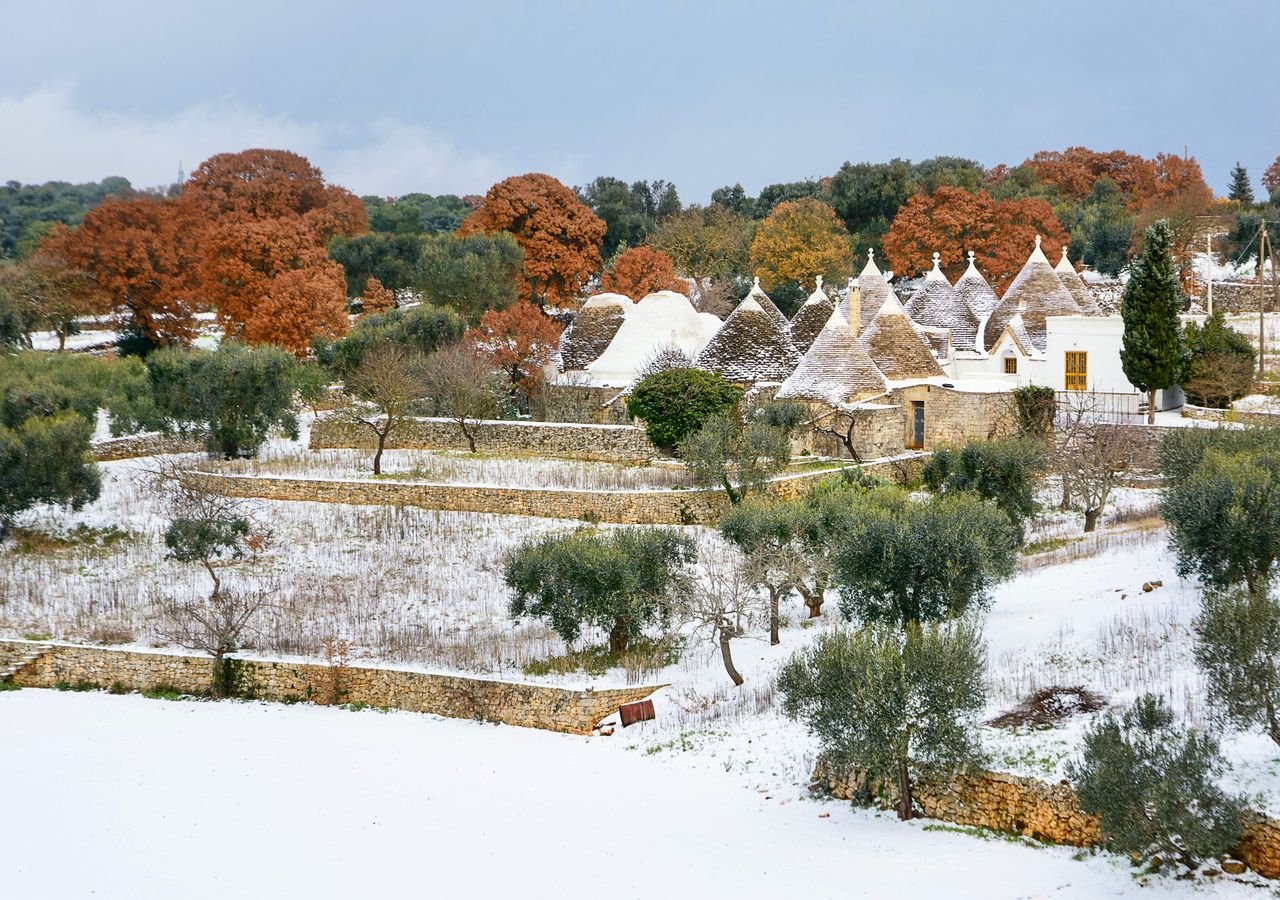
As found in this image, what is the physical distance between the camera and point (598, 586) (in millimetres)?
20391

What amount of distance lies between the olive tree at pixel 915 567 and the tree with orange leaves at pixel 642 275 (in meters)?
30.9

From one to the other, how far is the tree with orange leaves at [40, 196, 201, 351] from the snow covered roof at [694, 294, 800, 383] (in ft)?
72.1

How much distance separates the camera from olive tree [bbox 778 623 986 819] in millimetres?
14633

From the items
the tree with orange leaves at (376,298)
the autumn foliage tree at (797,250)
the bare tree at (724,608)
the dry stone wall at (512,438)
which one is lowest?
the bare tree at (724,608)

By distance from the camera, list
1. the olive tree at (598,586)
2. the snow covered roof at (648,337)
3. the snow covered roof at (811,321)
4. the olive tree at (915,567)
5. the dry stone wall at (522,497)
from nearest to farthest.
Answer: the olive tree at (915,567)
the olive tree at (598,586)
the dry stone wall at (522,497)
the snow covered roof at (811,321)
the snow covered roof at (648,337)

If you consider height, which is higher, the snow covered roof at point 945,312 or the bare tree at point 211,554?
the snow covered roof at point 945,312

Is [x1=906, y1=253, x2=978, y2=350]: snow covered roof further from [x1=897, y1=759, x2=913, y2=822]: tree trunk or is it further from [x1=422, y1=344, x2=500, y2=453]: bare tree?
[x1=897, y1=759, x2=913, y2=822]: tree trunk

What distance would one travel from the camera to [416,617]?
22.4m

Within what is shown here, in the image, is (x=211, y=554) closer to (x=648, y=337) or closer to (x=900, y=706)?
(x=900, y=706)

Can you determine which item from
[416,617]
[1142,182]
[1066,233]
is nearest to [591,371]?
[416,617]

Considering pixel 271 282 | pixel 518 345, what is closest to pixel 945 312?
pixel 518 345

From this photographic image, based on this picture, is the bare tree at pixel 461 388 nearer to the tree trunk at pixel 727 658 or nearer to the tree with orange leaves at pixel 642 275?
the tree trunk at pixel 727 658

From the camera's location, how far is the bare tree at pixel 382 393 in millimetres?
30359

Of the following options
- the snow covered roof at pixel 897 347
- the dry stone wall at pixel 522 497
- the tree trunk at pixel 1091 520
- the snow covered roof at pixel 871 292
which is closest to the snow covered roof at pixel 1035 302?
the snow covered roof at pixel 871 292
